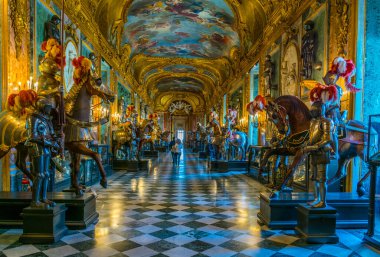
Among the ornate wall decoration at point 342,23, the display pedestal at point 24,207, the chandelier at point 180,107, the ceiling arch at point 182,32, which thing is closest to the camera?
the display pedestal at point 24,207

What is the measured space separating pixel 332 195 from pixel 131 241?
3.77m


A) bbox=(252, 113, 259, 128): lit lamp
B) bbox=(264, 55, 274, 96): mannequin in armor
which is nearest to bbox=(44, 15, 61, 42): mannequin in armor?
bbox=(264, 55, 274, 96): mannequin in armor

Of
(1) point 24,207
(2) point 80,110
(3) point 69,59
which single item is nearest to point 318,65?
(2) point 80,110

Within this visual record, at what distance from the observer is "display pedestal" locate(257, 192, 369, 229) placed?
16.9 ft

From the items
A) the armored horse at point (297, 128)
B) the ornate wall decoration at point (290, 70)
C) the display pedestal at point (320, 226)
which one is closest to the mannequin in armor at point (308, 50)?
the ornate wall decoration at point (290, 70)

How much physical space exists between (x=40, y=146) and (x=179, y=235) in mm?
2560

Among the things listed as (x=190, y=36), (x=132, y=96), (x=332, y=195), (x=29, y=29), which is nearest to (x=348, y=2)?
(x=332, y=195)

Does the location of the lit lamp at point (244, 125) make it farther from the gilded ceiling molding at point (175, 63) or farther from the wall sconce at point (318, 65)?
the wall sconce at point (318, 65)

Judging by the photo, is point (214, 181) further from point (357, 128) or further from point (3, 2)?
point (3, 2)

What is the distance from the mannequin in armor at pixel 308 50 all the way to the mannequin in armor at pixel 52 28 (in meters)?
7.27

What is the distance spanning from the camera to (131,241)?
4484 millimetres

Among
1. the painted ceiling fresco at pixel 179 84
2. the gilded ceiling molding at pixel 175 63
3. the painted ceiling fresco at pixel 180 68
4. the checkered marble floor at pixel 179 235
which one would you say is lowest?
the checkered marble floor at pixel 179 235

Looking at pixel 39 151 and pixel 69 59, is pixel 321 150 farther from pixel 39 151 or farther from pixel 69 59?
pixel 69 59

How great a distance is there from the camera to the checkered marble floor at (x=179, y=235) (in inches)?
160
